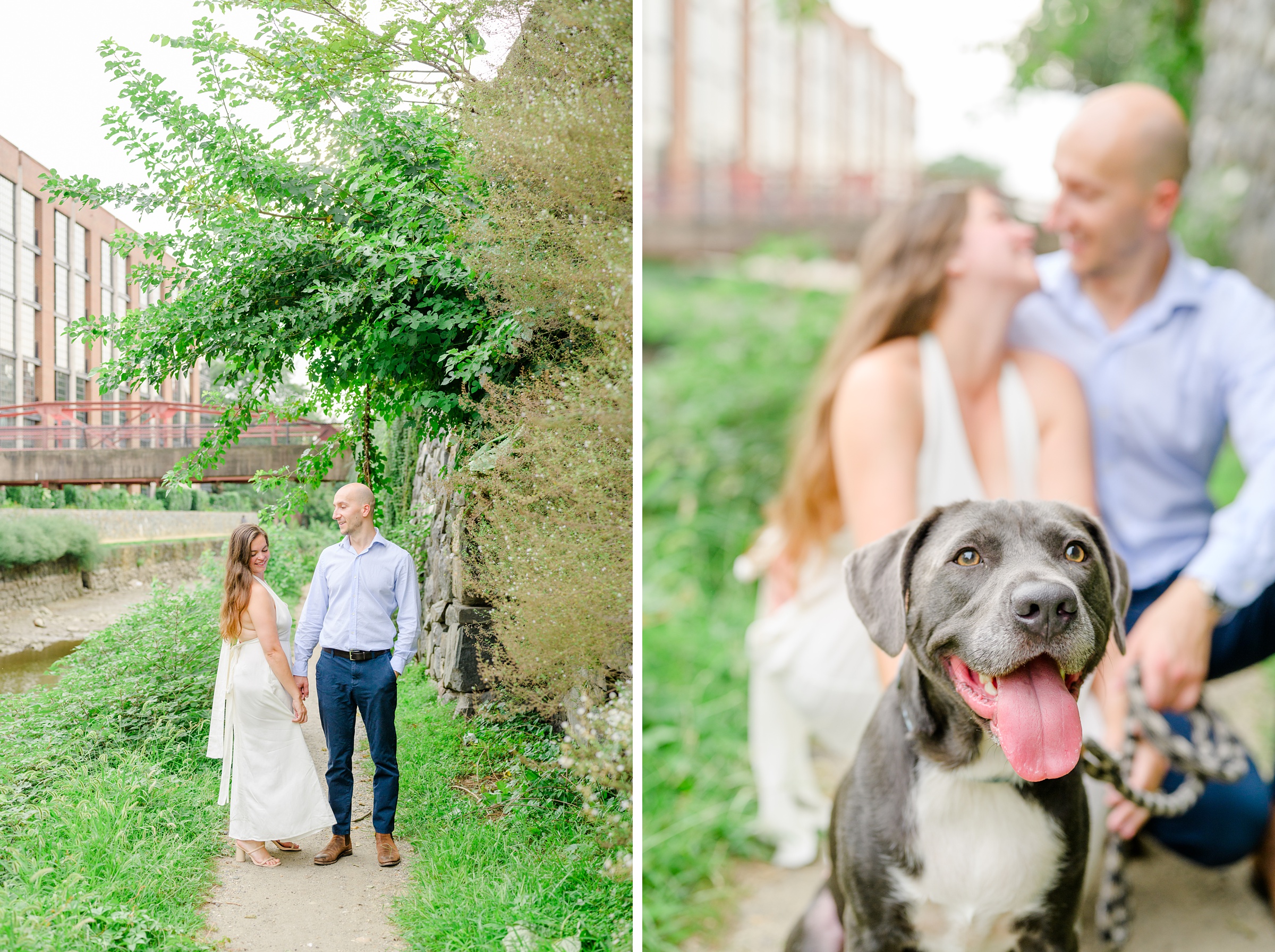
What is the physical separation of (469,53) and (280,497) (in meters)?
1.24

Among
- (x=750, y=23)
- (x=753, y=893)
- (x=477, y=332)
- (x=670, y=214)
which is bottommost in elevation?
(x=753, y=893)

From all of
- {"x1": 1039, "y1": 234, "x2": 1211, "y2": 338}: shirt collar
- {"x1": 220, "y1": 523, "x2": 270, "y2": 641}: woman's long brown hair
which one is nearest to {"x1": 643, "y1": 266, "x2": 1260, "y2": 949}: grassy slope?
{"x1": 220, "y1": 523, "x2": 270, "y2": 641}: woman's long brown hair

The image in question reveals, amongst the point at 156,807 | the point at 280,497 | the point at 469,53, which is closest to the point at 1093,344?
the point at 469,53

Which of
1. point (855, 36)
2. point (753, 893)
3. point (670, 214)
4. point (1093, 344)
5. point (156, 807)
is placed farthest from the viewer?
point (670, 214)

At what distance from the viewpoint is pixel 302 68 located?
7.21ft

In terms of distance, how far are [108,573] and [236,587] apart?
1.33ft

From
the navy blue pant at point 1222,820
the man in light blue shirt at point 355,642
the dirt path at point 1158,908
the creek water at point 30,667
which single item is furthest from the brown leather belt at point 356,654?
the navy blue pant at point 1222,820

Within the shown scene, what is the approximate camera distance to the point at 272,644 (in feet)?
6.72

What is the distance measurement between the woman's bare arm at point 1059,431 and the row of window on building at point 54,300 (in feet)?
6.44

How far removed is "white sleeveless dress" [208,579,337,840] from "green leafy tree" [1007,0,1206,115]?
116 inches

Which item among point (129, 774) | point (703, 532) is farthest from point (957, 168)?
point (129, 774)

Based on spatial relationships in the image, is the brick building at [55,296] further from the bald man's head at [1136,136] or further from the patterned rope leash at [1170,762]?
the patterned rope leash at [1170,762]

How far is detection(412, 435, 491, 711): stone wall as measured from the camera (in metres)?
2.20

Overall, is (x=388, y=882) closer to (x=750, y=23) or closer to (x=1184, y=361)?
(x=1184, y=361)
